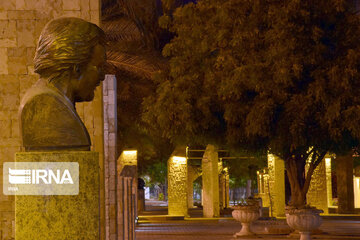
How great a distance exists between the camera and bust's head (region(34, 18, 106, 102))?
4383 millimetres

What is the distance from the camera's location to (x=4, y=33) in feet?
28.6

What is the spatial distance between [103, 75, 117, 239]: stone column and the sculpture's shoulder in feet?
18.4

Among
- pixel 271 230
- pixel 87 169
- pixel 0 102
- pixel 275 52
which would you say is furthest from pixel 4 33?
pixel 271 230

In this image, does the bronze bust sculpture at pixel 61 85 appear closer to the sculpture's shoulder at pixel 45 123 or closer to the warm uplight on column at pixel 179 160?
the sculpture's shoulder at pixel 45 123

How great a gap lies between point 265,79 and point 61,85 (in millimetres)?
13275

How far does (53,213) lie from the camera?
425 centimetres

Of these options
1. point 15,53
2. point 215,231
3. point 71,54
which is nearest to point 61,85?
point 71,54

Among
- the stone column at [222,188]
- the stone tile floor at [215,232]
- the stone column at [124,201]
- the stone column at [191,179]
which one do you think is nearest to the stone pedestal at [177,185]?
the stone tile floor at [215,232]

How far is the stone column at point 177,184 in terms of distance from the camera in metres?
29.5

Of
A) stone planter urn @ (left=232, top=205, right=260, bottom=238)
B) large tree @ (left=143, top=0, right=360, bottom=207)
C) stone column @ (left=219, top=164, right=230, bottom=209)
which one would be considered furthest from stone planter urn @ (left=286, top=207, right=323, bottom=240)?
stone column @ (left=219, top=164, right=230, bottom=209)

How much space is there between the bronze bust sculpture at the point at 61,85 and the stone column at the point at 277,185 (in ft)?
83.0

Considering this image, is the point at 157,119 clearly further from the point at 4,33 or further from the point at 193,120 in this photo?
the point at 4,33

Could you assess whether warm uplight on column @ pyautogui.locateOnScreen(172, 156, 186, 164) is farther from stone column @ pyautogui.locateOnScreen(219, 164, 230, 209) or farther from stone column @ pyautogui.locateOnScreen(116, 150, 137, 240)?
stone column @ pyautogui.locateOnScreen(116, 150, 137, 240)

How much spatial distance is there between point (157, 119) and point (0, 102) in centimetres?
1046
